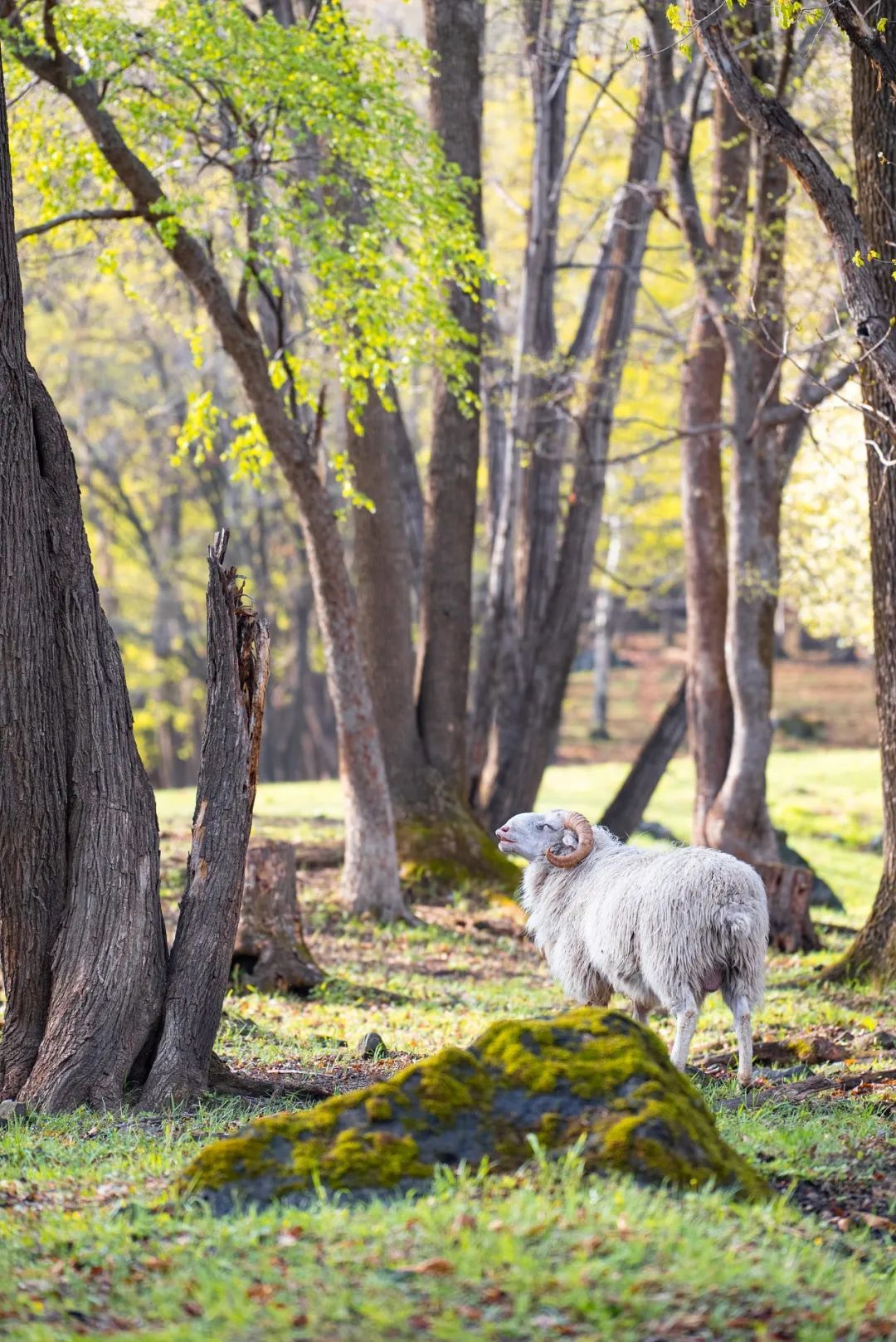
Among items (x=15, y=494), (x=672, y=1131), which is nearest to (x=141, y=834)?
(x=15, y=494)

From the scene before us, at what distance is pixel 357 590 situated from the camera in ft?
50.5

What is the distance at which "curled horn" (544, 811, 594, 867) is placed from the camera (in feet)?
27.8

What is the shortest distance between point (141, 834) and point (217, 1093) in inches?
57.4

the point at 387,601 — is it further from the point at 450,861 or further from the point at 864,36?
the point at 864,36

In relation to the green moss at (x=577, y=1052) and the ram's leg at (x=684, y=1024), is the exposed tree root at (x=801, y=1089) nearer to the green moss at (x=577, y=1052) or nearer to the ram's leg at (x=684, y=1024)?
the ram's leg at (x=684, y=1024)

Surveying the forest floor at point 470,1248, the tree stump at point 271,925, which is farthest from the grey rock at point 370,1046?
the tree stump at point 271,925

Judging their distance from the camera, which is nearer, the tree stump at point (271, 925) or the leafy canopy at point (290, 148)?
the tree stump at point (271, 925)

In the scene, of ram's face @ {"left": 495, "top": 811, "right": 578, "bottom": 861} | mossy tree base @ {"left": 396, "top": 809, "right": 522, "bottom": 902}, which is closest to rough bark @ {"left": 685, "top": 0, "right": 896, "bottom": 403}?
ram's face @ {"left": 495, "top": 811, "right": 578, "bottom": 861}

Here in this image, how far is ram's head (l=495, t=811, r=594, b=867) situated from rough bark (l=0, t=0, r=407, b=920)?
188 inches

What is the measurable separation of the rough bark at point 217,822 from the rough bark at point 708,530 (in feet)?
31.5

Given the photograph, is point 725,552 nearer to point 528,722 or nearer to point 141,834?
point 528,722

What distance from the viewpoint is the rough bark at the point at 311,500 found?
36.7 feet

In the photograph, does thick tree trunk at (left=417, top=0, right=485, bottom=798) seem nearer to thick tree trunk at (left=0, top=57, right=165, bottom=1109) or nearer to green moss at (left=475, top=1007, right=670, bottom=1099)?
thick tree trunk at (left=0, top=57, right=165, bottom=1109)

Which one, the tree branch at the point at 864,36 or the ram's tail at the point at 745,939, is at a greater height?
the tree branch at the point at 864,36
